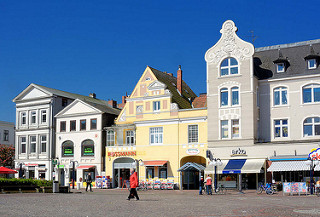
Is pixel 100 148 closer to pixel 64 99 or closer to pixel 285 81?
pixel 64 99

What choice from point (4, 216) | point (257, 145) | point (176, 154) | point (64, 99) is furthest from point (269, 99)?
point (4, 216)

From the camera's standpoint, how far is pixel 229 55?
145ft

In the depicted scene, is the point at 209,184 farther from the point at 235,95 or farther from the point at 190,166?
the point at 235,95

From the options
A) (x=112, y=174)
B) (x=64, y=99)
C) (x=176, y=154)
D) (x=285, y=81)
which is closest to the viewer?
(x=285, y=81)

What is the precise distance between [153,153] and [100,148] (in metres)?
7.26

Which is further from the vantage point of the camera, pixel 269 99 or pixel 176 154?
pixel 176 154

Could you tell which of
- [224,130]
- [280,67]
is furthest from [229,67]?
[224,130]

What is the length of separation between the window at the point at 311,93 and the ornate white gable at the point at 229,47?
6.00 m

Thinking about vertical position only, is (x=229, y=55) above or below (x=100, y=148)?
above

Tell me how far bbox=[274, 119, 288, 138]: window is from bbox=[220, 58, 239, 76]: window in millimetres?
6207

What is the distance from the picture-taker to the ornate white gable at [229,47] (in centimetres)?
4350

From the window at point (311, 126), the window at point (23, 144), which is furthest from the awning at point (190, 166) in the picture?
the window at point (23, 144)

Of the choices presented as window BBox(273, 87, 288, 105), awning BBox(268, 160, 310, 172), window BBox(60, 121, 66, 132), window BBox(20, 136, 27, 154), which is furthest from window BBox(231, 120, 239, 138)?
window BBox(20, 136, 27, 154)

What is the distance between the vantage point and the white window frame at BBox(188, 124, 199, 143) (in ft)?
154
